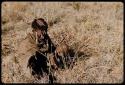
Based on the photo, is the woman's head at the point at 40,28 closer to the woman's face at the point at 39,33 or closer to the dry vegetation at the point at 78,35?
the woman's face at the point at 39,33

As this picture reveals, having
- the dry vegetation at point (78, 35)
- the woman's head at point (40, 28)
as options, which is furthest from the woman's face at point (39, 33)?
the dry vegetation at point (78, 35)

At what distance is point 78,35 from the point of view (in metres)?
5.41

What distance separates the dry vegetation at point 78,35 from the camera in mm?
4453

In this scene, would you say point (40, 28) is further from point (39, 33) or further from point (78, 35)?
point (78, 35)

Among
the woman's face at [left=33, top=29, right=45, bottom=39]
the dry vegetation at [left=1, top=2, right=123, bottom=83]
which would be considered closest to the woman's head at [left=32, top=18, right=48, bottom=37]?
the woman's face at [left=33, top=29, right=45, bottom=39]

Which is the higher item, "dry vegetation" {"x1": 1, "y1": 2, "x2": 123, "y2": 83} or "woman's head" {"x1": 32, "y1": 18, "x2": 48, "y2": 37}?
"woman's head" {"x1": 32, "y1": 18, "x2": 48, "y2": 37}

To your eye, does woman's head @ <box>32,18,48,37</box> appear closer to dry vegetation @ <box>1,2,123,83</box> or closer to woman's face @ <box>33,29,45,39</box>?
woman's face @ <box>33,29,45,39</box>

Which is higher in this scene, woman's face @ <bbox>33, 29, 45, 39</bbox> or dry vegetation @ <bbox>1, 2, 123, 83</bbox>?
woman's face @ <bbox>33, 29, 45, 39</bbox>

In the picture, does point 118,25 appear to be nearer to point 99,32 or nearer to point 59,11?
point 99,32

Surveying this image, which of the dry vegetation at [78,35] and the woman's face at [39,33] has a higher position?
the woman's face at [39,33]

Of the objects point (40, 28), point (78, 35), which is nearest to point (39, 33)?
point (40, 28)

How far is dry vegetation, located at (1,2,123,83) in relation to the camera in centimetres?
445

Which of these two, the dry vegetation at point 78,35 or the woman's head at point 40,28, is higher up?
the woman's head at point 40,28

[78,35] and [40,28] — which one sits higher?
[40,28]
